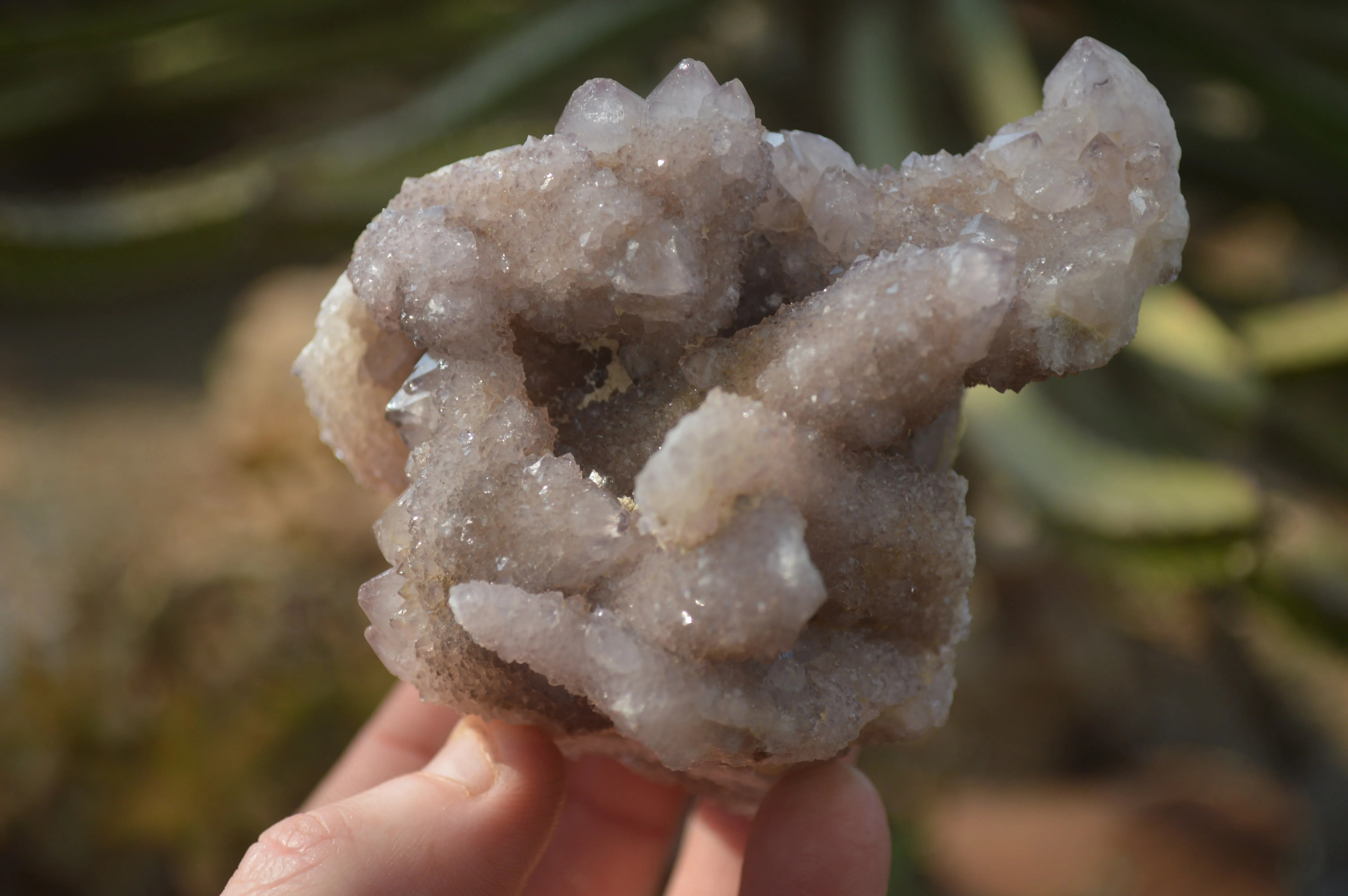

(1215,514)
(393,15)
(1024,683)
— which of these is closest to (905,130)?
(1215,514)

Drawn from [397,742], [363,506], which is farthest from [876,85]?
[397,742]

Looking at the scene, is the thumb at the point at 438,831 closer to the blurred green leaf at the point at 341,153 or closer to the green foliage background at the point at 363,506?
the green foliage background at the point at 363,506

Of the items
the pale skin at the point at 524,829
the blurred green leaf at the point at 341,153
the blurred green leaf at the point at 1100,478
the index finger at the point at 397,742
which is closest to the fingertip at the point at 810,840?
the pale skin at the point at 524,829

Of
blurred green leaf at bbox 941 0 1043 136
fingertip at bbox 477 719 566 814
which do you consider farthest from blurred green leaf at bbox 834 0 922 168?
fingertip at bbox 477 719 566 814

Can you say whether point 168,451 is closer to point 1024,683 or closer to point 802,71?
point 802,71

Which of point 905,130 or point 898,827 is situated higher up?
point 905,130

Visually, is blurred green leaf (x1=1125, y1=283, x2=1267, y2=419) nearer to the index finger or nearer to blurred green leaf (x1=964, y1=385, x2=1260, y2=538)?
blurred green leaf (x1=964, y1=385, x2=1260, y2=538)
